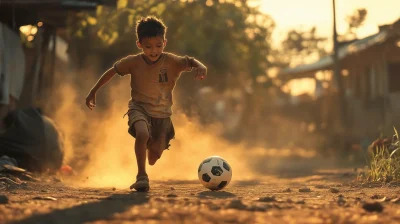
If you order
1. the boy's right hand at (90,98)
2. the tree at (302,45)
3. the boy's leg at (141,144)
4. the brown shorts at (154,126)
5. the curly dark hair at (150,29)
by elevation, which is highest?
the tree at (302,45)

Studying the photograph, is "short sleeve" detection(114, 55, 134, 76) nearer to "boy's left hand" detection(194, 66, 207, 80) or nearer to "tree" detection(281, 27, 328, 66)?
"boy's left hand" detection(194, 66, 207, 80)

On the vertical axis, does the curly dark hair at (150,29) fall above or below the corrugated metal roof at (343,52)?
below

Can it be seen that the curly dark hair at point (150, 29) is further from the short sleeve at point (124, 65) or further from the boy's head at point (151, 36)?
the short sleeve at point (124, 65)

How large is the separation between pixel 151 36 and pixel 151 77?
0.47 m

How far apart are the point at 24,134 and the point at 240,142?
28021mm

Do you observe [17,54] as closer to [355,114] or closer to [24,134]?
[24,134]

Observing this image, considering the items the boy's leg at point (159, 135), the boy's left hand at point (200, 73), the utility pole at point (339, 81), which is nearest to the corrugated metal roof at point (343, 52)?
the utility pole at point (339, 81)

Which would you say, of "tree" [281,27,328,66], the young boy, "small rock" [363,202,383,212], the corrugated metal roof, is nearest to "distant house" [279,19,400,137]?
the corrugated metal roof

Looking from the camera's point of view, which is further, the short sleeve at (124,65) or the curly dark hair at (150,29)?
the short sleeve at (124,65)

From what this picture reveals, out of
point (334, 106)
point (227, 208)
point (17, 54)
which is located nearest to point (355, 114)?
point (334, 106)

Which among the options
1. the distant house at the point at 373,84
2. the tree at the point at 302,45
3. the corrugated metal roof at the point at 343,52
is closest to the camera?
the distant house at the point at 373,84

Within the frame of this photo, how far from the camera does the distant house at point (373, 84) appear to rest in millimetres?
A: 20766

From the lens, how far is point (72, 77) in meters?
25.9

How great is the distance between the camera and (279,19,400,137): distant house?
818 inches
